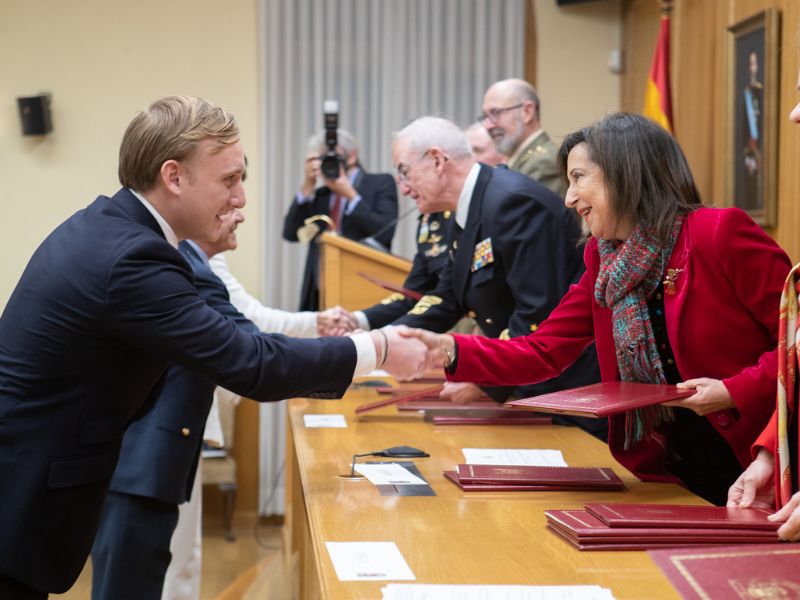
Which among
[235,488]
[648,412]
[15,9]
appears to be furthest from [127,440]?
[15,9]

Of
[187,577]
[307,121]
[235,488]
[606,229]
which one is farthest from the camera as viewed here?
[307,121]

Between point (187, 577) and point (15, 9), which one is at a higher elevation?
point (15, 9)

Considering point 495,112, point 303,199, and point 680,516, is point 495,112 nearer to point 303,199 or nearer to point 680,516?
point 303,199

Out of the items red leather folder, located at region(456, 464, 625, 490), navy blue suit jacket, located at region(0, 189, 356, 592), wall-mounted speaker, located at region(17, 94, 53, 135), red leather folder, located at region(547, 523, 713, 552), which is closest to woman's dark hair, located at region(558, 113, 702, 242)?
red leather folder, located at region(456, 464, 625, 490)

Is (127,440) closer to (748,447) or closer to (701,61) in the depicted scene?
(748,447)

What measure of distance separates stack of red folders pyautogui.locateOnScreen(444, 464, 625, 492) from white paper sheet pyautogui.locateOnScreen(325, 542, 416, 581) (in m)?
0.46


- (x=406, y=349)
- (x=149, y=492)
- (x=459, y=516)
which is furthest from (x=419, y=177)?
(x=459, y=516)

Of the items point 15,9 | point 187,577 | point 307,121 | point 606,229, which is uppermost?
point 15,9

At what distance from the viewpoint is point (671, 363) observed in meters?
2.26

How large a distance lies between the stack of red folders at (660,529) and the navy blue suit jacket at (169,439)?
1.15 m

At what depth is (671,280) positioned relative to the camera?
2.22 m

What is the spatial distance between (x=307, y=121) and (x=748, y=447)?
15.8ft

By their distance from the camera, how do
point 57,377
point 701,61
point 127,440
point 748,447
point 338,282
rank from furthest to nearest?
point 701,61 → point 338,282 → point 127,440 → point 748,447 → point 57,377

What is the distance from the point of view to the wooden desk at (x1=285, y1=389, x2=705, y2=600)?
1569 mm
